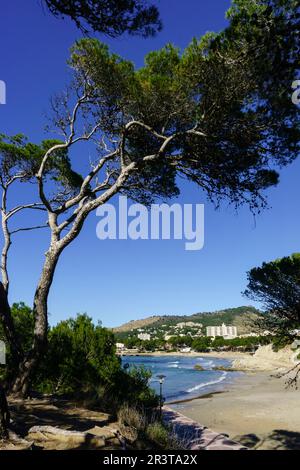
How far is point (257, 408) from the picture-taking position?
2066 centimetres

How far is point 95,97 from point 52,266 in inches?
159

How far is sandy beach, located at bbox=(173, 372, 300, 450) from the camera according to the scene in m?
13.0

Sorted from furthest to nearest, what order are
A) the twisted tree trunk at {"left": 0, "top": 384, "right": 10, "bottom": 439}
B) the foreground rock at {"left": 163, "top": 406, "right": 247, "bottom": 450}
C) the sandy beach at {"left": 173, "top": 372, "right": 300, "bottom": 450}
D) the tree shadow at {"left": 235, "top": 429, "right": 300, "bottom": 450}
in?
1. the sandy beach at {"left": 173, "top": 372, "right": 300, "bottom": 450}
2. the tree shadow at {"left": 235, "top": 429, "right": 300, "bottom": 450}
3. the foreground rock at {"left": 163, "top": 406, "right": 247, "bottom": 450}
4. the twisted tree trunk at {"left": 0, "top": 384, "right": 10, "bottom": 439}

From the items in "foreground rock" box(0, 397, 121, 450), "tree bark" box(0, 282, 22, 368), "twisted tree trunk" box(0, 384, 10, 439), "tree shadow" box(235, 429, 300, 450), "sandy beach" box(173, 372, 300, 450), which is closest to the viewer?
"twisted tree trunk" box(0, 384, 10, 439)

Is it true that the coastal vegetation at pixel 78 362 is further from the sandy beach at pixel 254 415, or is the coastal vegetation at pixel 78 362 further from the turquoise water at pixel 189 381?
the sandy beach at pixel 254 415

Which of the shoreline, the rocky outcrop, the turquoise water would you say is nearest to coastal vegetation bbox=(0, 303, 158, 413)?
the turquoise water

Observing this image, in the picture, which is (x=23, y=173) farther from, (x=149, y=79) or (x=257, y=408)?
(x=257, y=408)

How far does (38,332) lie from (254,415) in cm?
1438

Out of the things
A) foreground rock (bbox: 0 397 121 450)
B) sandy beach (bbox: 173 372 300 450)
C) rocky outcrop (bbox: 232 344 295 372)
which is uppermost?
foreground rock (bbox: 0 397 121 450)

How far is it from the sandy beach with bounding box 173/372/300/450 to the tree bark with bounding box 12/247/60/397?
7.54 m

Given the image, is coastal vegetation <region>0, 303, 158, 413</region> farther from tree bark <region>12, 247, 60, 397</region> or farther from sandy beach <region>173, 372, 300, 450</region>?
sandy beach <region>173, 372, 300, 450</region>

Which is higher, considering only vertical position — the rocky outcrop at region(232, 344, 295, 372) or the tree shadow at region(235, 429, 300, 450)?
the tree shadow at region(235, 429, 300, 450)
